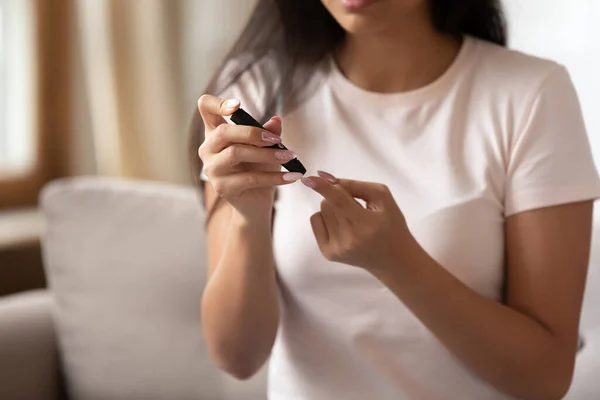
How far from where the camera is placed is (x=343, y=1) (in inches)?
30.9

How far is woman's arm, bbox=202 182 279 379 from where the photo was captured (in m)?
0.85

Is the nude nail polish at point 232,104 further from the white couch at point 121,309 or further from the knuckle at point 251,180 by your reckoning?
the white couch at point 121,309

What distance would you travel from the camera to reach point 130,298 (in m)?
1.20

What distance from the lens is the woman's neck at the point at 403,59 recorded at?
0.90 m

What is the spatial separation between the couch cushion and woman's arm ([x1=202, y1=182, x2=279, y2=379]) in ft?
0.89

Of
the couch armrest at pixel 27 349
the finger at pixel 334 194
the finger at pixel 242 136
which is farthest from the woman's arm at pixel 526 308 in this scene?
the couch armrest at pixel 27 349

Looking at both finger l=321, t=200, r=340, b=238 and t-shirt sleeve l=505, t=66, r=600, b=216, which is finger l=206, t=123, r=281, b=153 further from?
t-shirt sleeve l=505, t=66, r=600, b=216

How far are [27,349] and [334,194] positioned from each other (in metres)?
0.75

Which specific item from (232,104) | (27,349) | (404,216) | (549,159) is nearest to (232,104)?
(232,104)

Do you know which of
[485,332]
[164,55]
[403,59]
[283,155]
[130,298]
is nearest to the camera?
[283,155]

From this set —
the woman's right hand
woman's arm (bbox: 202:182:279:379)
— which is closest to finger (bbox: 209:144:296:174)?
the woman's right hand

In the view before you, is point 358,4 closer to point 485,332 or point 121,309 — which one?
point 485,332

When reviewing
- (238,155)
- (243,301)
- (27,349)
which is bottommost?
(27,349)

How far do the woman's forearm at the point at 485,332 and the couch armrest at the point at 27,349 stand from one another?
0.71 m
